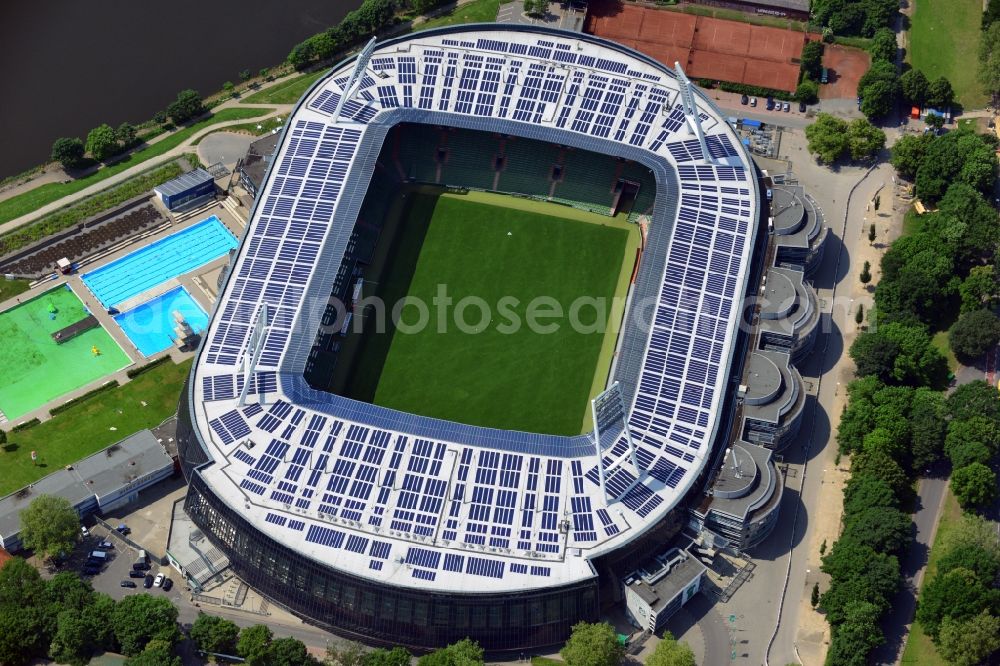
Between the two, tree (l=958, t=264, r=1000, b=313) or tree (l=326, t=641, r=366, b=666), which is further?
tree (l=958, t=264, r=1000, b=313)

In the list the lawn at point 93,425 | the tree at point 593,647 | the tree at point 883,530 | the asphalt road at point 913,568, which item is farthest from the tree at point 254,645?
the tree at point 883,530

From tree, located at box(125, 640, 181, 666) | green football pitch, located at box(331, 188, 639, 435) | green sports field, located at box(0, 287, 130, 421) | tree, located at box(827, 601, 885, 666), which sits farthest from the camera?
green sports field, located at box(0, 287, 130, 421)

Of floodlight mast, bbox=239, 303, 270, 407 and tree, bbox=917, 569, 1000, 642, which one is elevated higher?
floodlight mast, bbox=239, 303, 270, 407

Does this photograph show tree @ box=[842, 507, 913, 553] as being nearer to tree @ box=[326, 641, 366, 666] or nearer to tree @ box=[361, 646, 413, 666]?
tree @ box=[361, 646, 413, 666]

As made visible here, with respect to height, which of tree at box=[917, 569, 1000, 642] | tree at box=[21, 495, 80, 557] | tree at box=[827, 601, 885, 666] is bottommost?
tree at box=[21, 495, 80, 557]

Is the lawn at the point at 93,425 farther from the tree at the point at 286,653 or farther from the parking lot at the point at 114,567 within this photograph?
the tree at the point at 286,653

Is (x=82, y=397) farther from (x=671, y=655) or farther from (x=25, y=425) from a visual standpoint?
(x=671, y=655)

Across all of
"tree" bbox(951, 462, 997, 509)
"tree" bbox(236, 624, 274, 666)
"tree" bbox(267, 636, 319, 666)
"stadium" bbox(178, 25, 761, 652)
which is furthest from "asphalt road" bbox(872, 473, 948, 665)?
"tree" bbox(236, 624, 274, 666)

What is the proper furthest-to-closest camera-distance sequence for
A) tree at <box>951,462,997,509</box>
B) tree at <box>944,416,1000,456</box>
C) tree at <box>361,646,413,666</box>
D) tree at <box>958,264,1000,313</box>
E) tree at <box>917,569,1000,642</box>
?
tree at <box>958,264,1000,313</box> < tree at <box>944,416,1000,456</box> < tree at <box>951,462,997,509</box> < tree at <box>917,569,1000,642</box> < tree at <box>361,646,413,666</box>
